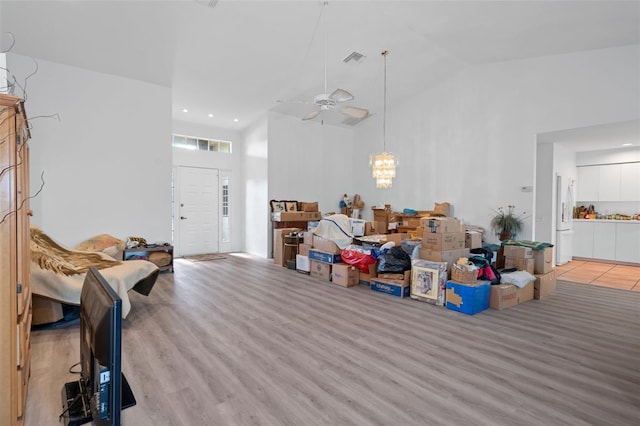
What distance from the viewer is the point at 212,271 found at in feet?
20.9

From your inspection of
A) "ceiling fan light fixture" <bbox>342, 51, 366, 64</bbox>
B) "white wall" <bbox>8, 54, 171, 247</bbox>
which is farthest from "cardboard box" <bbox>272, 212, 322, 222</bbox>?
"ceiling fan light fixture" <bbox>342, 51, 366, 64</bbox>

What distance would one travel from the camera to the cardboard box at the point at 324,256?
18.3ft

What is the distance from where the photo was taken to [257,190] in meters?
8.41

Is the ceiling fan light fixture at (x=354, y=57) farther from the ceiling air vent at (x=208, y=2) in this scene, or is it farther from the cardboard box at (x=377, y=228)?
the cardboard box at (x=377, y=228)

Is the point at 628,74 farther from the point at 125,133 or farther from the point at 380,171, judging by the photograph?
the point at 125,133

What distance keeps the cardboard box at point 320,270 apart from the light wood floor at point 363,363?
1.16 m

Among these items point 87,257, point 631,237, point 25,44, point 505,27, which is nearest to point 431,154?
point 505,27

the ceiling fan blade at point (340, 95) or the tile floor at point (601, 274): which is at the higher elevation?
the ceiling fan blade at point (340, 95)

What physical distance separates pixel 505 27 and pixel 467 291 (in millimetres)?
4168

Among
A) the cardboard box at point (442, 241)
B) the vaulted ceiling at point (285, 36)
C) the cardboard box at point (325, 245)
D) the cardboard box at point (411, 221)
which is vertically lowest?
the cardboard box at point (325, 245)

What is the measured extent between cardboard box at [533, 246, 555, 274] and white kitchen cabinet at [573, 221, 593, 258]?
3711mm

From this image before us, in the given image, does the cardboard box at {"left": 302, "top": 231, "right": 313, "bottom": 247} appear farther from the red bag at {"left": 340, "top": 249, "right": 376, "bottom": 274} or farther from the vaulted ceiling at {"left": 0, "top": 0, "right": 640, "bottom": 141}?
the vaulted ceiling at {"left": 0, "top": 0, "right": 640, "bottom": 141}

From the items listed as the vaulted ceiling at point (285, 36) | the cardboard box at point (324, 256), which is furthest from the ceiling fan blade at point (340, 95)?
the cardboard box at point (324, 256)

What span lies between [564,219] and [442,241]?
4565mm
